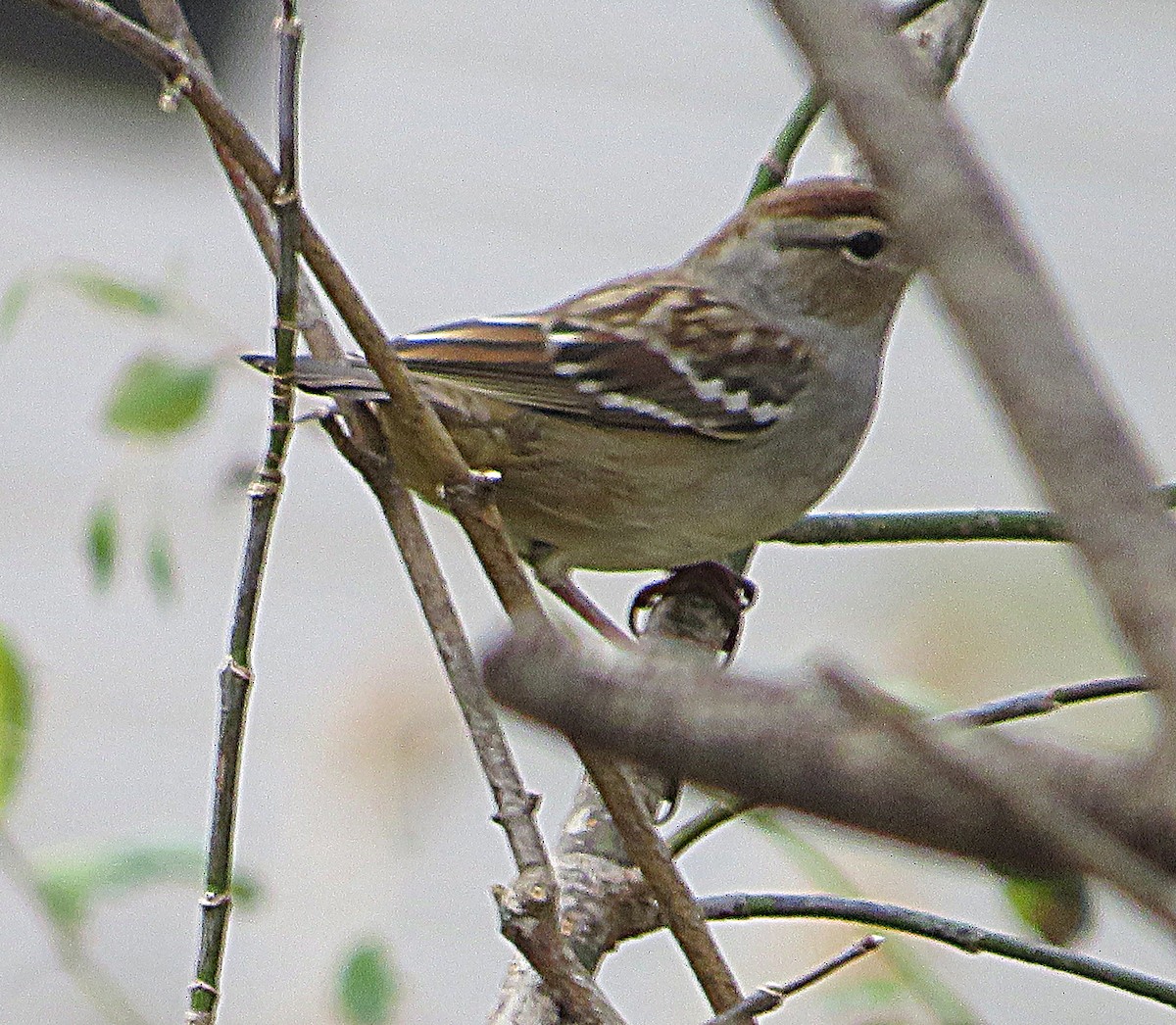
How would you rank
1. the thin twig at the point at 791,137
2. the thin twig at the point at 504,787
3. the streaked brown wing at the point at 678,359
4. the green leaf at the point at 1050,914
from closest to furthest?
the thin twig at the point at 504,787 → the green leaf at the point at 1050,914 → the thin twig at the point at 791,137 → the streaked brown wing at the point at 678,359

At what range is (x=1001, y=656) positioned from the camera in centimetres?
385

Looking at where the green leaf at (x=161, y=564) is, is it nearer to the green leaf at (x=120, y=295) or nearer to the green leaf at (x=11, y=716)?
the green leaf at (x=120, y=295)

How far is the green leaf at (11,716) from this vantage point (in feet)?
4.42

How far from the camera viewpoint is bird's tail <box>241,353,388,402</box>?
123 centimetres

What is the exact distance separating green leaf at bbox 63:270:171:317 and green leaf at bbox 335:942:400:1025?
65 centimetres

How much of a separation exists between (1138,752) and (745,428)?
6.29ft

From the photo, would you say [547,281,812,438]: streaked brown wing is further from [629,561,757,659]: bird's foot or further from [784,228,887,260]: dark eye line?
[629,561,757,659]: bird's foot

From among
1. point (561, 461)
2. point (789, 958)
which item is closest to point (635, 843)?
point (561, 461)

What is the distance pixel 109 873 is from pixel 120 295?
56cm

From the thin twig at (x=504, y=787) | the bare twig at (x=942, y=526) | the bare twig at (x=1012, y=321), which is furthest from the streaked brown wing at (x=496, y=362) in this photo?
the bare twig at (x=1012, y=321)

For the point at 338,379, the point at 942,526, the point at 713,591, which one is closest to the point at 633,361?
the point at 713,591

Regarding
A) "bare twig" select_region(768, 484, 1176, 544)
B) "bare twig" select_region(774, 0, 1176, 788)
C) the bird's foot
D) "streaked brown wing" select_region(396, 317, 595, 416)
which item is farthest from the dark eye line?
"bare twig" select_region(774, 0, 1176, 788)

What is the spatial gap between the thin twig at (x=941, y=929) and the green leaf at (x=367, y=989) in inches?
23.1

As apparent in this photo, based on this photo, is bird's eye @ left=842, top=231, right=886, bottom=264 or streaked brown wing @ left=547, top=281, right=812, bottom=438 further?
bird's eye @ left=842, top=231, right=886, bottom=264
